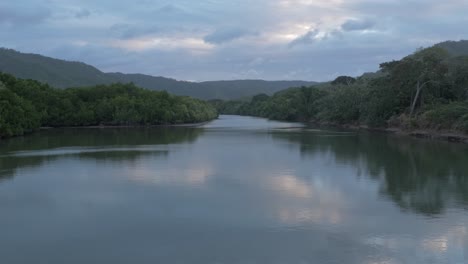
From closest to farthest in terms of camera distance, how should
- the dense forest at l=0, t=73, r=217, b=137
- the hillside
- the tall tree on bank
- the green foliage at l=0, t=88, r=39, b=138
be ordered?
the green foliage at l=0, t=88, r=39, b=138 < the tall tree on bank < the dense forest at l=0, t=73, r=217, b=137 < the hillside

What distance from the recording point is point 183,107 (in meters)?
79.4

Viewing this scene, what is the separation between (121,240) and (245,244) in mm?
2693

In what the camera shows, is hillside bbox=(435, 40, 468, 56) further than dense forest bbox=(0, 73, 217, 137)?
Yes

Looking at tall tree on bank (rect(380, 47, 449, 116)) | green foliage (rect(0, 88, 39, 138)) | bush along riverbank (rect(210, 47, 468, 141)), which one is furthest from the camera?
tall tree on bank (rect(380, 47, 449, 116))

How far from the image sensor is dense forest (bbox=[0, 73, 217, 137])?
58594 mm

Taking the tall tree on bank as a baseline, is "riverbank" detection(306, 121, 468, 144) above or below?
below

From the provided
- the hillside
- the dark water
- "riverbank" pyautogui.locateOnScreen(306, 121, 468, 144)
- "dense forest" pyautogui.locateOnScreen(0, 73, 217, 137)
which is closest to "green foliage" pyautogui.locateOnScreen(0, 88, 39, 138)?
"dense forest" pyautogui.locateOnScreen(0, 73, 217, 137)

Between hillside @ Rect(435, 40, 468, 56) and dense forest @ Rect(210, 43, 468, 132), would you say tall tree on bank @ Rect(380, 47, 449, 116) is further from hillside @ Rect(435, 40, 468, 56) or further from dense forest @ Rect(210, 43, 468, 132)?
hillside @ Rect(435, 40, 468, 56)

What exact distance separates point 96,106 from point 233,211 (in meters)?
61.1

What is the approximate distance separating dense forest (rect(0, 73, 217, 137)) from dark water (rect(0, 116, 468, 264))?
1319 inches

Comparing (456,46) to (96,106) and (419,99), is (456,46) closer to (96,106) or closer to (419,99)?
(419,99)

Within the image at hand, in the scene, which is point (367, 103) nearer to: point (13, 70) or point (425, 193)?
point (425, 193)

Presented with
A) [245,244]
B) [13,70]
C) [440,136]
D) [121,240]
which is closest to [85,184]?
[121,240]

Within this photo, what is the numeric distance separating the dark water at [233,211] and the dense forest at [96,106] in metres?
33.5
